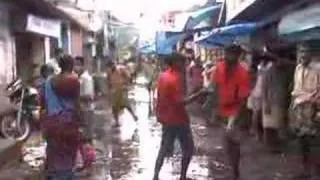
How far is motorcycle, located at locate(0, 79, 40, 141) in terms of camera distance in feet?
48.9

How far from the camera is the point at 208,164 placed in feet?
39.2

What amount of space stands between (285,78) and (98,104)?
13.7 metres

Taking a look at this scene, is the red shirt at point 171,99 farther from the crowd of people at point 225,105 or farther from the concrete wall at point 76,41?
the concrete wall at point 76,41

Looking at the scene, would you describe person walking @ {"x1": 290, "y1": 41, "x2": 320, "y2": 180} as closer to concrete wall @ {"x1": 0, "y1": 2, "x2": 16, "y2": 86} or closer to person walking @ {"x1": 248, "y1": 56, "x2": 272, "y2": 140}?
person walking @ {"x1": 248, "y1": 56, "x2": 272, "y2": 140}

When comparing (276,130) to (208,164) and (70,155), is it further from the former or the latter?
(70,155)

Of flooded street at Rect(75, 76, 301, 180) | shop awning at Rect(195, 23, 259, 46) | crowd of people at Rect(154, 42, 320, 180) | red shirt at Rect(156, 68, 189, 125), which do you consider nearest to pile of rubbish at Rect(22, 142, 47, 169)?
flooded street at Rect(75, 76, 301, 180)

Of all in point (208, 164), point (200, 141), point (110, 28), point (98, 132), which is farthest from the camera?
point (110, 28)

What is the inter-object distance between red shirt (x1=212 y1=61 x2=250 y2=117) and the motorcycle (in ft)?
18.7

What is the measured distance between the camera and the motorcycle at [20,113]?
14891 mm

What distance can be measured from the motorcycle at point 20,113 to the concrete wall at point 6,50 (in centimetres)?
233

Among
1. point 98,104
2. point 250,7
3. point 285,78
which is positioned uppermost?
point 250,7

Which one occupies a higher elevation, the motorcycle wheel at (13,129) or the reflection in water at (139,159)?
the motorcycle wheel at (13,129)

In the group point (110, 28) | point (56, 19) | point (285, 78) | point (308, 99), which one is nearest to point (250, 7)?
point (285, 78)

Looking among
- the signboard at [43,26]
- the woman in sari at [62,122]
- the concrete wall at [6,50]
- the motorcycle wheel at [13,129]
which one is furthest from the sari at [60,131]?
the signboard at [43,26]
